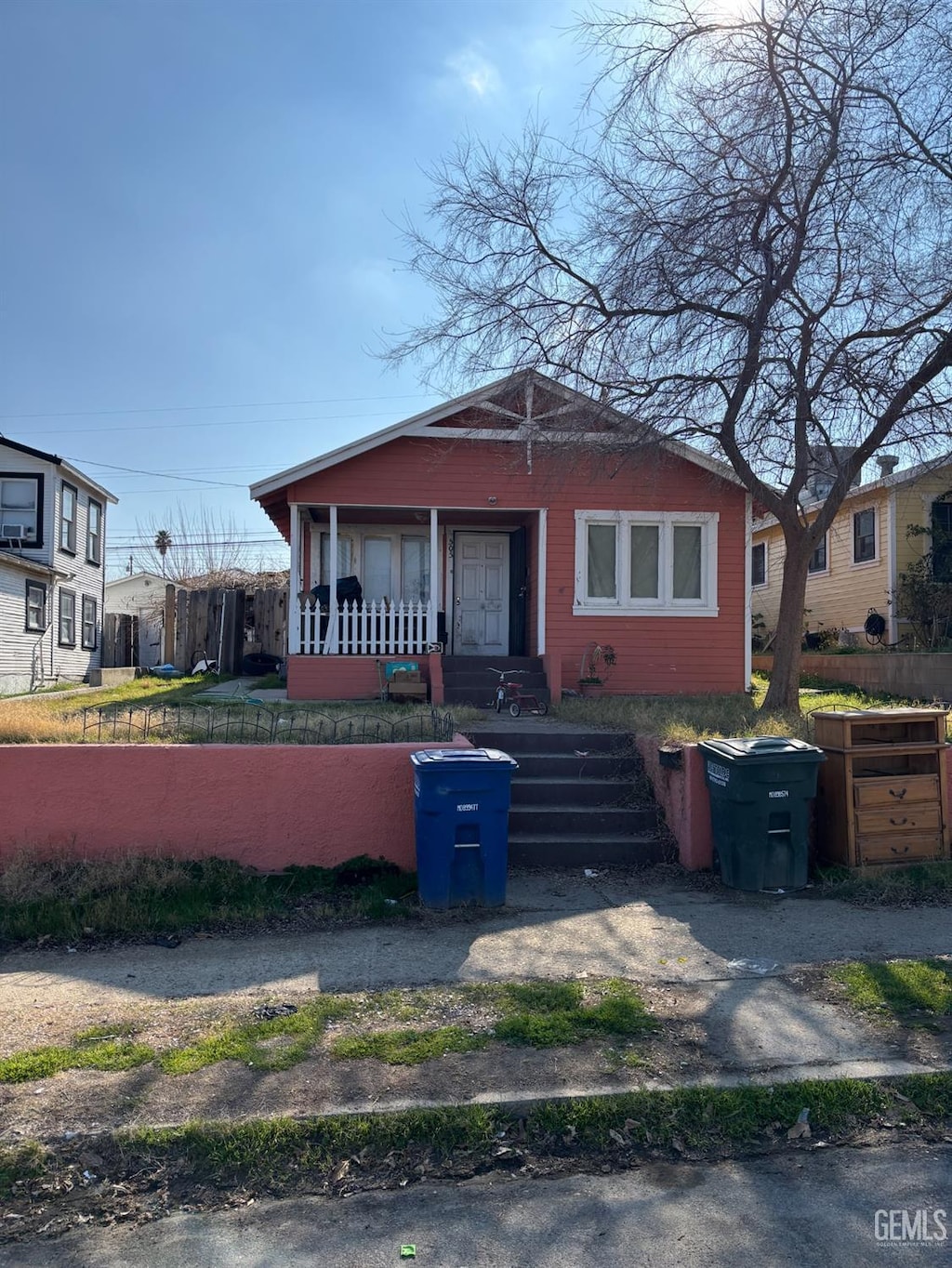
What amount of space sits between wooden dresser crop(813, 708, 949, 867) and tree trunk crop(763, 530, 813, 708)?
3972 mm

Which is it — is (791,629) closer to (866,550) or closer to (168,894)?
(168,894)

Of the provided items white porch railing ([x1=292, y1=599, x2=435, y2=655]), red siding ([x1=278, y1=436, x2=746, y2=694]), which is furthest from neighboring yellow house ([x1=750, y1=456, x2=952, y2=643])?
white porch railing ([x1=292, y1=599, x2=435, y2=655])

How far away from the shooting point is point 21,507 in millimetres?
23297

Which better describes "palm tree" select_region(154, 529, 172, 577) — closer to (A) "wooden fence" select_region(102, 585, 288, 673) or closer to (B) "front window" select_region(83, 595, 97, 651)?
(B) "front window" select_region(83, 595, 97, 651)

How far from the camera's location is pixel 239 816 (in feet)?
22.7

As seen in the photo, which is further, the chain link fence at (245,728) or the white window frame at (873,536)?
the white window frame at (873,536)

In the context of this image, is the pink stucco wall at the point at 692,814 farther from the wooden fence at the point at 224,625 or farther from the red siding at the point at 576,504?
the wooden fence at the point at 224,625

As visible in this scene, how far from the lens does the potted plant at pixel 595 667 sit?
549 inches

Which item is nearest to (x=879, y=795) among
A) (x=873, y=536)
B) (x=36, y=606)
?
(x=873, y=536)

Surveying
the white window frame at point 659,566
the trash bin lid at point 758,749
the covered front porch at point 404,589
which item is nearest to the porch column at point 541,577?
the covered front porch at point 404,589

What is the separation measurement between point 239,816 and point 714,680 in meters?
9.46

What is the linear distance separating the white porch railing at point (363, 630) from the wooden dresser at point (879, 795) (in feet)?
25.3

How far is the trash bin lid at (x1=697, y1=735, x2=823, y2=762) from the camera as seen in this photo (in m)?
6.66

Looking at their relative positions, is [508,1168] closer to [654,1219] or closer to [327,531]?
[654,1219]
